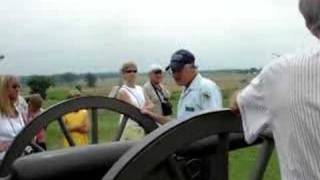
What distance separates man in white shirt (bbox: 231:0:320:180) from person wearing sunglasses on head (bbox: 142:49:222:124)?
304 cm

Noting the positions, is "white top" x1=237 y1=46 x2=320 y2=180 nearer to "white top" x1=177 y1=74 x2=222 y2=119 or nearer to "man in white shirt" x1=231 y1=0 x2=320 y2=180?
"man in white shirt" x1=231 y1=0 x2=320 y2=180

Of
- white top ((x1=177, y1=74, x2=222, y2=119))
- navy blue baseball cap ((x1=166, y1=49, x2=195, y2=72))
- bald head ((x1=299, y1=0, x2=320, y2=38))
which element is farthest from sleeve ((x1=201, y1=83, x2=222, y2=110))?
bald head ((x1=299, y1=0, x2=320, y2=38))

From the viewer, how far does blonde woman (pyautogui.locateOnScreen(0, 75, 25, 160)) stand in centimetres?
724

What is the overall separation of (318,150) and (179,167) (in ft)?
3.62

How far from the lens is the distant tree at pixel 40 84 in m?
17.3

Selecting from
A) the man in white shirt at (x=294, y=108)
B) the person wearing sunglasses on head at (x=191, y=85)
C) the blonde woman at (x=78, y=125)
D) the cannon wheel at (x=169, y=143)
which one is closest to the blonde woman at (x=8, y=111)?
the blonde woman at (x=78, y=125)

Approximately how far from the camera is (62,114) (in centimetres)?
658

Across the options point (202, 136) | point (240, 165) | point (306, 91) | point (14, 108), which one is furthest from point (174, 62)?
point (240, 165)

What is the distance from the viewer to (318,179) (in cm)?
292

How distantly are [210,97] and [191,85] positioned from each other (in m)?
0.17

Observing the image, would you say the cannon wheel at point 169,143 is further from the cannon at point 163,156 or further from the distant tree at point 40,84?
the distant tree at point 40,84

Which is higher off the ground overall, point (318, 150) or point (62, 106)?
point (318, 150)

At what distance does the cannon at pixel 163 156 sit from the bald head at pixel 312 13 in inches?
37.4

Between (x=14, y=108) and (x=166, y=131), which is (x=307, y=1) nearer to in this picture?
(x=166, y=131)
